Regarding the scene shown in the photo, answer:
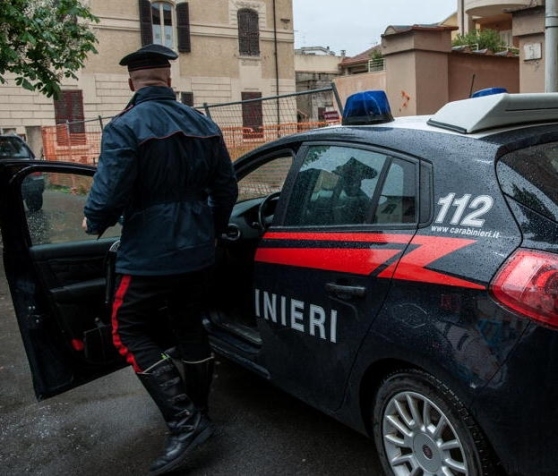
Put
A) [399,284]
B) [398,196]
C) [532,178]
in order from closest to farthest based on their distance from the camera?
[532,178] < [399,284] < [398,196]

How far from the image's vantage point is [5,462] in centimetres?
291

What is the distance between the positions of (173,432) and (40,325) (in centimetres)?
83

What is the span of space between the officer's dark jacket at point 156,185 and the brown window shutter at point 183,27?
2478 centimetres

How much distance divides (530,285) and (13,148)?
972 centimetres

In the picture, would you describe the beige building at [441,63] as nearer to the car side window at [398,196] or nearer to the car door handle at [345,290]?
the car side window at [398,196]

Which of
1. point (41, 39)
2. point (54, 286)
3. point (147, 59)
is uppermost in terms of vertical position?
point (41, 39)

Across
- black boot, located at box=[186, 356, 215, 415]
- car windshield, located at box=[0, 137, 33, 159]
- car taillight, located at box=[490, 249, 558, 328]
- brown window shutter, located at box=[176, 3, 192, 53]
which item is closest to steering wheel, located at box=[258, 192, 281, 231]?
black boot, located at box=[186, 356, 215, 415]

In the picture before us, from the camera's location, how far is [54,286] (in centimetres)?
305

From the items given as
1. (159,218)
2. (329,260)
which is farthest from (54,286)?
(329,260)

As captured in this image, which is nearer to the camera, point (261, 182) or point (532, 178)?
point (532, 178)

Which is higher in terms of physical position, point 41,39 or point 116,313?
point 41,39

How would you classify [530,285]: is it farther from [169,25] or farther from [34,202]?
[169,25]

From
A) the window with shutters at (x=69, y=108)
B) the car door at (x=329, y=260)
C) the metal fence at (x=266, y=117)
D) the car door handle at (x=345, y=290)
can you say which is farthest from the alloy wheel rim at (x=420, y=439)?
the window with shutters at (x=69, y=108)

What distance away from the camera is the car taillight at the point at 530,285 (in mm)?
1816
